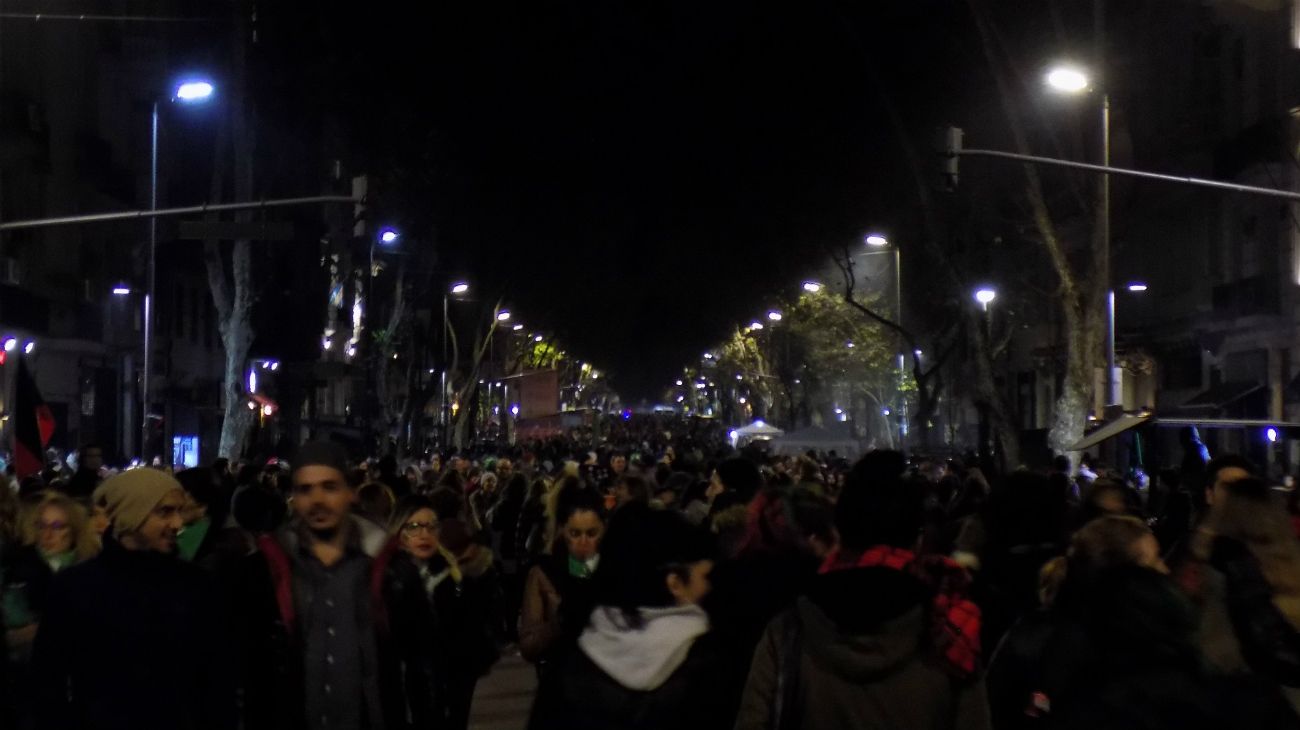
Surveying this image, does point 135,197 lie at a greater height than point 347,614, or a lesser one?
greater

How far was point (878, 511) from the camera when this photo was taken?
4.72 metres

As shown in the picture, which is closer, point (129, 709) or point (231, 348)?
point (129, 709)

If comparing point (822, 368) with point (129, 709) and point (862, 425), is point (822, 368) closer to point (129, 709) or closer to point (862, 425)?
point (862, 425)

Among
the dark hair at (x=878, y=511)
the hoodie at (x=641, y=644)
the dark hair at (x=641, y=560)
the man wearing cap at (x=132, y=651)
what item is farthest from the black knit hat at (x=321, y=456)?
the dark hair at (x=878, y=511)

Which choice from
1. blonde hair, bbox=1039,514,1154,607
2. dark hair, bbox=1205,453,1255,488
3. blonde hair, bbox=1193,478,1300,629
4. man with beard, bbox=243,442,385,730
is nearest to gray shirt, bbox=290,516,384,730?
man with beard, bbox=243,442,385,730

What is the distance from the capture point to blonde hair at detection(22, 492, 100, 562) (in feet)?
24.8

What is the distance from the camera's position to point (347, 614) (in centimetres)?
535

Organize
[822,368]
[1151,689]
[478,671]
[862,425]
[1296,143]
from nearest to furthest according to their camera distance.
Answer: [1151,689], [478,671], [1296,143], [822,368], [862,425]

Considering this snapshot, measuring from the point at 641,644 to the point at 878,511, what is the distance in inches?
30.5

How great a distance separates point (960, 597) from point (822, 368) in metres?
63.9

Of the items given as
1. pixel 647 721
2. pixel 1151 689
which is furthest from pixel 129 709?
pixel 1151 689

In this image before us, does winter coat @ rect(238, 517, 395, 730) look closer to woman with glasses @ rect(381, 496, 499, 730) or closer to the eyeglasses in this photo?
woman with glasses @ rect(381, 496, 499, 730)

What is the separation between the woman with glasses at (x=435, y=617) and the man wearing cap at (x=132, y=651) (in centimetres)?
65

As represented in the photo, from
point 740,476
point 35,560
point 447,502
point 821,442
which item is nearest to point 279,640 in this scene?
point 35,560
